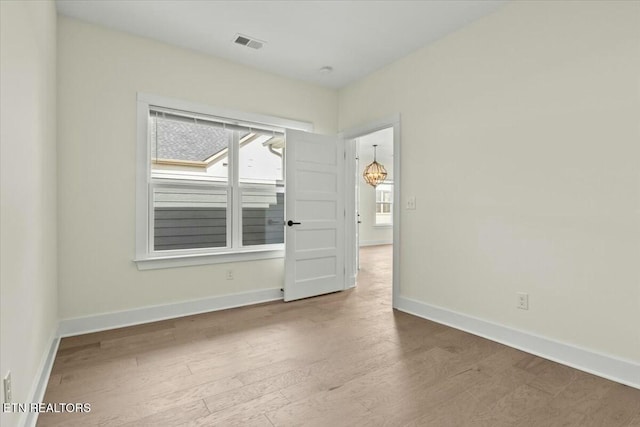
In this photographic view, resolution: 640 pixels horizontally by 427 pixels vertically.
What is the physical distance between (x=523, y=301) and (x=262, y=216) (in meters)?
2.75

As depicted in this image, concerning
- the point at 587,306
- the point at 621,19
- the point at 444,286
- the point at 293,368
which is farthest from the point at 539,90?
the point at 293,368

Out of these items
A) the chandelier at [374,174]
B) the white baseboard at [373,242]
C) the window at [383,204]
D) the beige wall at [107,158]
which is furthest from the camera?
the window at [383,204]

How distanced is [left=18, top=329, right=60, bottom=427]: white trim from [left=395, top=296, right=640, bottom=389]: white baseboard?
2.96 metres

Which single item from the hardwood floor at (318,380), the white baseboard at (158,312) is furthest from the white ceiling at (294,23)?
the hardwood floor at (318,380)

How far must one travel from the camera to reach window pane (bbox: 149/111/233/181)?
323 centimetres

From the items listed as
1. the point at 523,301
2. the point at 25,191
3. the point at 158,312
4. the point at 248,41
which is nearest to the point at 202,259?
the point at 158,312

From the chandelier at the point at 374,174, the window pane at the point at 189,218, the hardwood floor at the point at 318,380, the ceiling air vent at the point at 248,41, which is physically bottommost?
the hardwood floor at the point at 318,380

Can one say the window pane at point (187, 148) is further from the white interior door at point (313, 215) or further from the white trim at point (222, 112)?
the white interior door at point (313, 215)

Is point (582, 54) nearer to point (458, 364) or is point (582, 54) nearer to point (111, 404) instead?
point (458, 364)

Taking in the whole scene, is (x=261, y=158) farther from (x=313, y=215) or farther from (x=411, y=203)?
(x=411, y=203)

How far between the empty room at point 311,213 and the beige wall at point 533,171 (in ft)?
0.05

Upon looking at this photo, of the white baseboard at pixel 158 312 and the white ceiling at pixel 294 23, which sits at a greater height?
the white ceiling at pixel 294 23

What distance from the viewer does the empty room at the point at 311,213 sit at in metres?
1.80

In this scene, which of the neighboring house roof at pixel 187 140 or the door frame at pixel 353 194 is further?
the door frame at pixel 353 194
